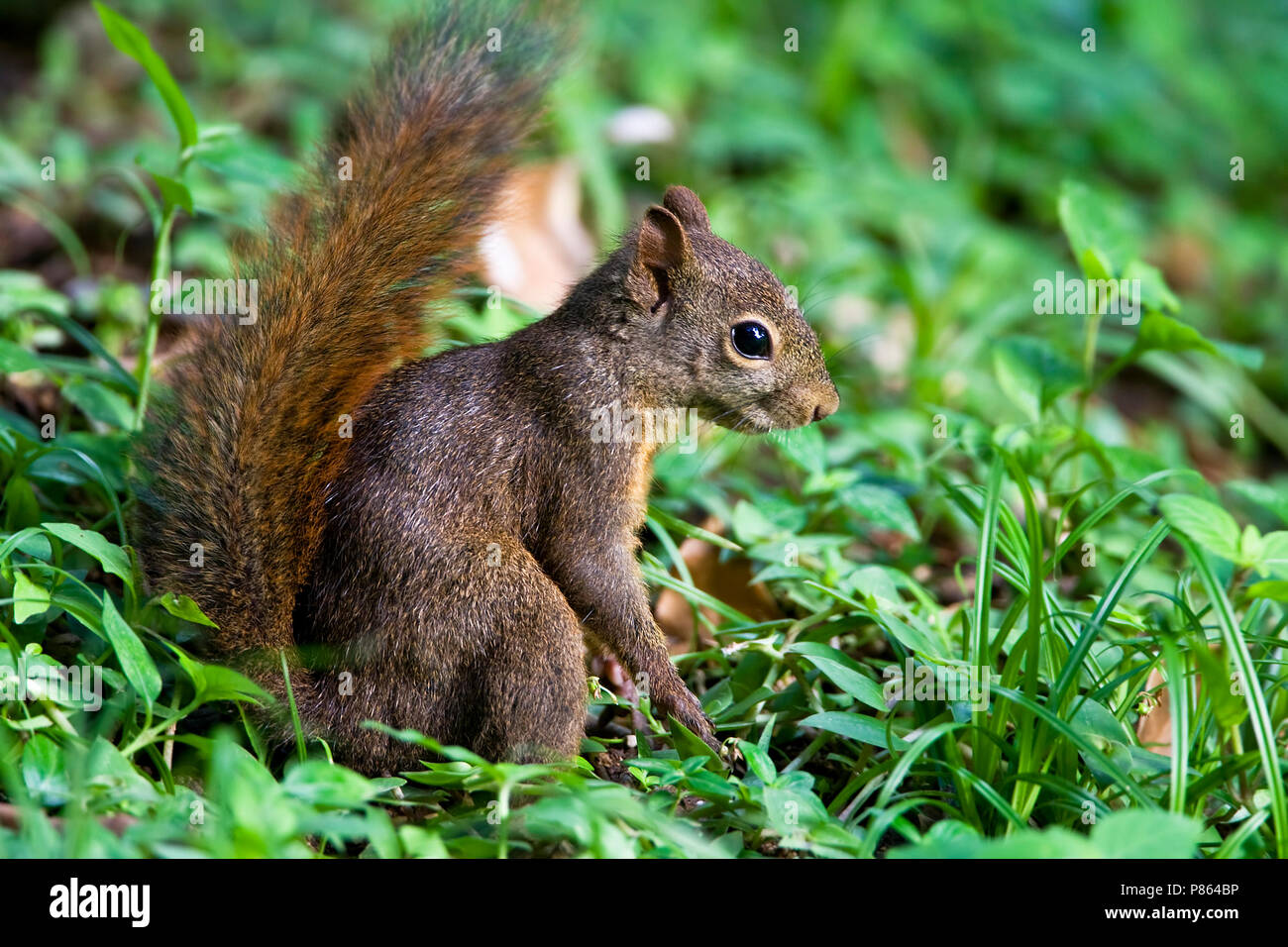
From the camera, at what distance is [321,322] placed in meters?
2.74

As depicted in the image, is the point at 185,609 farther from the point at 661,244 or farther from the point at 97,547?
the point at 661,244

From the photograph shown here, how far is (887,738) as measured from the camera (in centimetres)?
261

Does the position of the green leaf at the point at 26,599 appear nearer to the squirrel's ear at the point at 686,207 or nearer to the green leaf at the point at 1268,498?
the squirrel's ear at the point at 686,207

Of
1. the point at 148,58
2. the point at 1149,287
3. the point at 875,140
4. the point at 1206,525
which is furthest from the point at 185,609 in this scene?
the point at 875,140

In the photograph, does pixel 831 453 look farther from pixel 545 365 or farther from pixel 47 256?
pixel 47 256

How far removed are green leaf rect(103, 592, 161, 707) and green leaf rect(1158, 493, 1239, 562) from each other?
2.05 metres

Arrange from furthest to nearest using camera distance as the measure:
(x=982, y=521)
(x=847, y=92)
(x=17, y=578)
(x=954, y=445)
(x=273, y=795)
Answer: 1. (x=847, y=92)
2. (x=954, y=445)
3. (x=982, y=521)
4. (x=17, y=578)
5. (x=273, y=795)

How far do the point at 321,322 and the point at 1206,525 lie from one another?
1.92 metres

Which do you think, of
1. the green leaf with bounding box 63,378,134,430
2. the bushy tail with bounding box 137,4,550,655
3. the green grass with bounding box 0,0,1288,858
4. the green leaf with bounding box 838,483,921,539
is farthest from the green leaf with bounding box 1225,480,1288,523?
the green leaf with bounding box 63,378,134,430

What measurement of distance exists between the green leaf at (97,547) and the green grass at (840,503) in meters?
0.01
